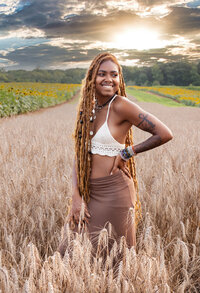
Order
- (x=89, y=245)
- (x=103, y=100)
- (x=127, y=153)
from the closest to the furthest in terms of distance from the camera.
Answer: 1. (x=89, y=245)
2. (x=127, y=153)
3. (x=103, y=100)

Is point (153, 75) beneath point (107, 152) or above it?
above

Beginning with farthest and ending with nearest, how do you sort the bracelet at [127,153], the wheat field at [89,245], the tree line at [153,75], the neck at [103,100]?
the tree line at [153,75] → the neck at [103,100] → the bracelet at [127,153] → the wheat field at [89,245]

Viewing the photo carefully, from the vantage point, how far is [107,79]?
5.61 ft

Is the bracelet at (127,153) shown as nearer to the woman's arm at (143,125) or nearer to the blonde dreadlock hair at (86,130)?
the woman's arm at (143,125)

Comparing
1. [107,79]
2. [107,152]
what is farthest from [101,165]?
[107,79]

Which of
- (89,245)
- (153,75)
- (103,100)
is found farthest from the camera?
(153,75)

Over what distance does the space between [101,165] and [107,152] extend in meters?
0.08

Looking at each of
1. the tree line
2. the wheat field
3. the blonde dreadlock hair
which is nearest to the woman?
the blonde dreadlock hair

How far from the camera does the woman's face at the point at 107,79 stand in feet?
5.62

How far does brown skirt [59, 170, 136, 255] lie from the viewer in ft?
5.37

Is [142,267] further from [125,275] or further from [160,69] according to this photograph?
[160,69]

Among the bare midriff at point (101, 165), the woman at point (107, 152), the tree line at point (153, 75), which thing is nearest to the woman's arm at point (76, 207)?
the woman at point (107, 152)

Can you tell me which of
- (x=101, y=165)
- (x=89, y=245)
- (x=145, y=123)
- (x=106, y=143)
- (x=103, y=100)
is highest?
(x=103, y=100)

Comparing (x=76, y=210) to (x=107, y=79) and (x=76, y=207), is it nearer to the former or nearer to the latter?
(x=76, y=207)
